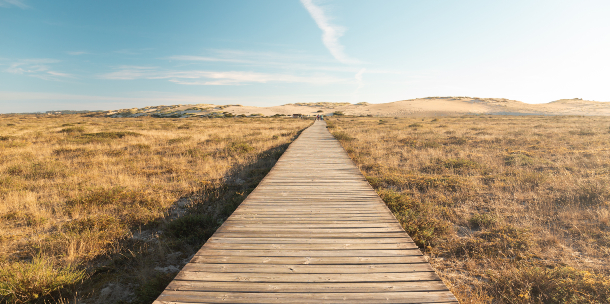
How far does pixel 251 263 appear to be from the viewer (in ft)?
10.4

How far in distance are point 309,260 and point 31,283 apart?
3777mm

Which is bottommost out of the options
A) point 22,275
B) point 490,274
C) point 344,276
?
point 490,274

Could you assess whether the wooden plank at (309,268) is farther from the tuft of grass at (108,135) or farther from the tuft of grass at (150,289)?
the tuft of grass at (108,135)

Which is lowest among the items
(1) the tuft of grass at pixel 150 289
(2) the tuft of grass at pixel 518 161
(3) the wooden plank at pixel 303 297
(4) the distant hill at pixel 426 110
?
(1) the tuft of grass at pixel 150 289

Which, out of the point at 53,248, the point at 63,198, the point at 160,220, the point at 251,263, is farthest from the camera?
the point at 63,198

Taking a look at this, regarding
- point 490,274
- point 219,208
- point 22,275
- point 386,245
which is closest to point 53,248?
point 22,275

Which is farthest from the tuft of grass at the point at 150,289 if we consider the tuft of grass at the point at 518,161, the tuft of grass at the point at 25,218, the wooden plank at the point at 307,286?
the tuft of grass at the point at 518,161

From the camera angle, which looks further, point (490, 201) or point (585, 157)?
point (585, 157)

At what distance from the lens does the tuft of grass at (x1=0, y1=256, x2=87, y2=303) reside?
10.9ft

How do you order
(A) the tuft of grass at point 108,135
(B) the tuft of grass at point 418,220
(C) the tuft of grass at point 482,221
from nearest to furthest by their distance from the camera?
(B) the tuft of grass at point 418,220 < (C) the tuft of grass at point 482,221 < (A) the tuft of grass at point 108,135

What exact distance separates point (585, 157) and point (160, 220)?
17358 millimetres

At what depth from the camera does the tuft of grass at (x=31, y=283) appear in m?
3.31

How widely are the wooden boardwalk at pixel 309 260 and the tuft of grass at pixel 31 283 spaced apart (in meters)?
2.09

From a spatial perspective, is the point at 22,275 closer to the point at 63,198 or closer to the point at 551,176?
the point at 63,198
